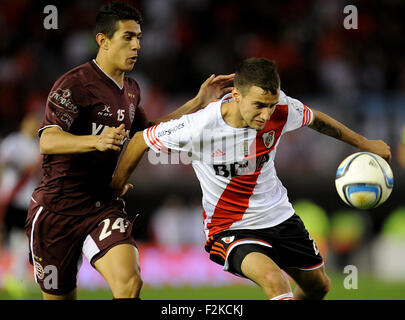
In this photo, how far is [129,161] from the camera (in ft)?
16.4

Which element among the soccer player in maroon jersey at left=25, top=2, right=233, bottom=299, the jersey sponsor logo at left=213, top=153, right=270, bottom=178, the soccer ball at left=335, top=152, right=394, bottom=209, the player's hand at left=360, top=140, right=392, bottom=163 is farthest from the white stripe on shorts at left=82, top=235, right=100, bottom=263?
the player's hand at left=360, top=140, right=392, bottom=163

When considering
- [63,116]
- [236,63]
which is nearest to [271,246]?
[63,116]

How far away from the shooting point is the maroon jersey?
4871mm

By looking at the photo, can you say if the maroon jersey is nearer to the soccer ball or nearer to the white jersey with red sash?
the white jersey with red sash

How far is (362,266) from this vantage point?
12133 millimetres

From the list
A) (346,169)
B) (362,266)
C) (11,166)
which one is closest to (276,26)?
(362,266)

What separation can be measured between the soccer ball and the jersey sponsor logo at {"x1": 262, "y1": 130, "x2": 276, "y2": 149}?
23.8 inches

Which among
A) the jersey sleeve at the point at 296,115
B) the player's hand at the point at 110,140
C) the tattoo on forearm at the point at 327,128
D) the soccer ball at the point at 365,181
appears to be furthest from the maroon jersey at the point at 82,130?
the soccer ball at the point at 365,181

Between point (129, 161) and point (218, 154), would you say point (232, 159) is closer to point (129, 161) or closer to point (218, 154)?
point (218, 154)

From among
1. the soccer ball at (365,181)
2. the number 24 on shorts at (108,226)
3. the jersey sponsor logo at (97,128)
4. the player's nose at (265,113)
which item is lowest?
the number 24 on shorts at (108,226)

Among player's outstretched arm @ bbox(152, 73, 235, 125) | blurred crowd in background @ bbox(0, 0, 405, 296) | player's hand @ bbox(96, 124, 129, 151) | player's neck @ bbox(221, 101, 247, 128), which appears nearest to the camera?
player's hand @ bbox(96, 124, 129, 151)

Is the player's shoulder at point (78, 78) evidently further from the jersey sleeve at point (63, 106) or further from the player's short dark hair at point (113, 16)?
the player's short dark hair at point (113, 16)

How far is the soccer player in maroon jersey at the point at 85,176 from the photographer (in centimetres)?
484

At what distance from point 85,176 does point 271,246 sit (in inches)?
55.7
